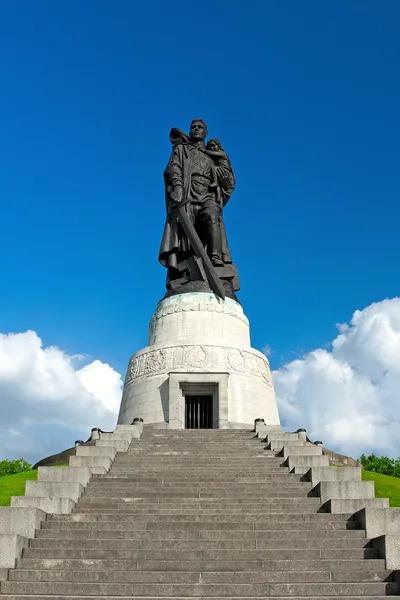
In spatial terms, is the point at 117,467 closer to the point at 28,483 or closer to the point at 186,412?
the point at 28,483

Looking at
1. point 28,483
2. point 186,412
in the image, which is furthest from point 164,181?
point 28,483

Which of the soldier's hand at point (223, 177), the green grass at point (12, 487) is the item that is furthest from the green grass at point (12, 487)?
the soldier's hand at point (223, 177)

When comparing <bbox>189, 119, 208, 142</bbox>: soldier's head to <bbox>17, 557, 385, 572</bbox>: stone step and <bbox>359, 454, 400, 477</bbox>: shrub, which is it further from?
<bbox>359, 454, 400, 477</bbox>: shrub

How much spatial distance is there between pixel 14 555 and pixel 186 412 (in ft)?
51.4

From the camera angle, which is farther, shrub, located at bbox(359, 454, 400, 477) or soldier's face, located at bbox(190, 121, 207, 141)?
shrub, located at bbox(359, 454, 400, 477)

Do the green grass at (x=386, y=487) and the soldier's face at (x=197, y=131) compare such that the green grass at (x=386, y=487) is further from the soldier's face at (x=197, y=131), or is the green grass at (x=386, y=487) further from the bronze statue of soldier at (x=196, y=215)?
the soldier's face at (x=197, y=131)

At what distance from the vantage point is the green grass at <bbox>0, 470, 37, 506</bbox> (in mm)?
20725

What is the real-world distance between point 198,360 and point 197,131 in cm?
1248

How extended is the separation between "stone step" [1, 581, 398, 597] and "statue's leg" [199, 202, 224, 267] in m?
21.0

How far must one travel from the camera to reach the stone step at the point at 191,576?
38.3 ft

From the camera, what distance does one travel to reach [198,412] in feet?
90.7

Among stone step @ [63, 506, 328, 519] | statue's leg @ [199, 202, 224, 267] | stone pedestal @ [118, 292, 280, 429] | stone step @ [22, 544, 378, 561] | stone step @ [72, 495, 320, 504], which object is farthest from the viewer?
statue's leg @ [199, 202, 224, 267]

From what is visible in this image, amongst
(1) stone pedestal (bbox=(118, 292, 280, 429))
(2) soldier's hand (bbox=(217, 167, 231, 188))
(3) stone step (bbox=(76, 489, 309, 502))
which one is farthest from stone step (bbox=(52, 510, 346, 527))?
(2) soldier's hand (bbox=(217, 167, 231, 188))

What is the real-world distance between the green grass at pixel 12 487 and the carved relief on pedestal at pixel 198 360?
21.8 ft
